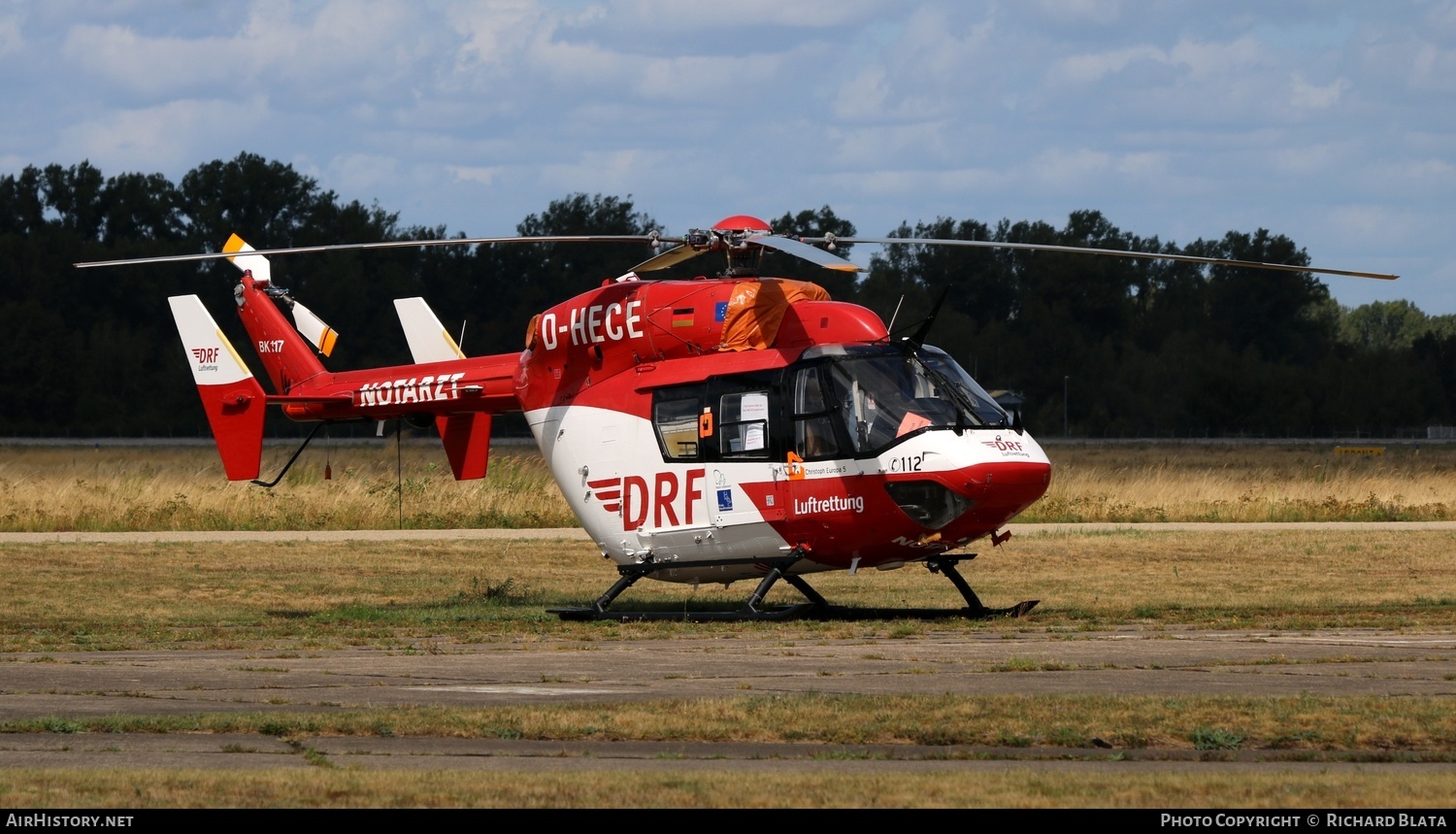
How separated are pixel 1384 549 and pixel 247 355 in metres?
59.2

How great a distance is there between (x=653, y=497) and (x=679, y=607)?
5.85ft

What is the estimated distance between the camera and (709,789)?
809cm

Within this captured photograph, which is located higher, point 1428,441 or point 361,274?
point 361,274

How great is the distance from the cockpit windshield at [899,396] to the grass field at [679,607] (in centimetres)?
191

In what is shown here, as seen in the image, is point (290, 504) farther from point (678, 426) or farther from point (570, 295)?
point (570, 295)

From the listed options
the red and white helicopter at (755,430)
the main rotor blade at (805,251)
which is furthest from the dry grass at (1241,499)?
the main rotor blade at (805,251)

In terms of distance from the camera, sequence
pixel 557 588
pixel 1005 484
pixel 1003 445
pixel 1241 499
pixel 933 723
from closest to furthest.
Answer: pixel 933 723 < pixel 1005 484 < pixel 1003 445 < pixel 557 588 < pixel 1241 499

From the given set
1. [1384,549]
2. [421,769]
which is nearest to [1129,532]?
[1384,549]

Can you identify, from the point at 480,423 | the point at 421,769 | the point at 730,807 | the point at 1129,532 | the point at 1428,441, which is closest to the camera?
the point at 730,807

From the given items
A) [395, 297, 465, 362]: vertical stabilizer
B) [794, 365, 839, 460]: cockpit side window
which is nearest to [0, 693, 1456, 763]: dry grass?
[794, 365, 839, 460]: cockpit side window

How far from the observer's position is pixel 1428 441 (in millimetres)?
79812

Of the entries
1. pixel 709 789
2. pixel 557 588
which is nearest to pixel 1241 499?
pixel 557 588

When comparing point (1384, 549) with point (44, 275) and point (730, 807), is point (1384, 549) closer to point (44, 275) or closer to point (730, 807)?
point (730, 807)

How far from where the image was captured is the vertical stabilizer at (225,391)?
2155 centimetres
